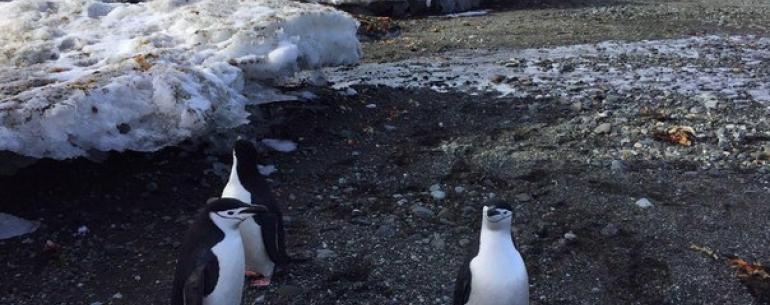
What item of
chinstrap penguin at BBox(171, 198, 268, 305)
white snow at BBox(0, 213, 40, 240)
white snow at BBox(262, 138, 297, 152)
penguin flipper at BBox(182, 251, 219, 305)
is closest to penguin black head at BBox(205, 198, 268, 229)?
chinstrap penguin at BBox(171, 198, 268, 305)

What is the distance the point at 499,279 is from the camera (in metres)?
3.55

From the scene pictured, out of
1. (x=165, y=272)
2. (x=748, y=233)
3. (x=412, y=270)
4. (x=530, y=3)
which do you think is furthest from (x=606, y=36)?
(x=165, y=272)

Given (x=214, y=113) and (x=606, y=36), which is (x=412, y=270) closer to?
(x=214, y=113)

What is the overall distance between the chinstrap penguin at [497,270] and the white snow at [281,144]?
123 inches

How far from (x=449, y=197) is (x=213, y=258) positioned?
89.2 inches

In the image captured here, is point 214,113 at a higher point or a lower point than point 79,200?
higher

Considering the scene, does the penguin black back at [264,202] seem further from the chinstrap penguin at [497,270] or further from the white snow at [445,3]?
the white snow at [445,3]

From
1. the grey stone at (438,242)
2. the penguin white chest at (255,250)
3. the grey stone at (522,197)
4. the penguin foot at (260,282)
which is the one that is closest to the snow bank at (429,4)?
the grey stone at (522,197)

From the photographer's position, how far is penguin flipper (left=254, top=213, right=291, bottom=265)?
4.30 metres

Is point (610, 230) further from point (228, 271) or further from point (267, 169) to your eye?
point (267, 169)

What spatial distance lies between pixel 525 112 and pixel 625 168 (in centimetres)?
170

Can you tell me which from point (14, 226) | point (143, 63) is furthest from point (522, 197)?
point (14, 226)

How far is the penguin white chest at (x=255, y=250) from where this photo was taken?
4328 mm

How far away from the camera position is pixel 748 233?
4.64 metres
